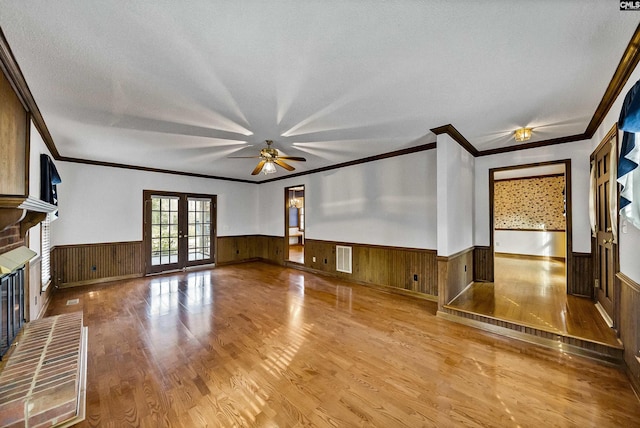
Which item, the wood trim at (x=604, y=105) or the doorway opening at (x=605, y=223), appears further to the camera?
the doorway opening at (x=605, y=223)

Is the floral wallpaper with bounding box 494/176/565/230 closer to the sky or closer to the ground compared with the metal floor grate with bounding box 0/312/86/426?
closer to the sky

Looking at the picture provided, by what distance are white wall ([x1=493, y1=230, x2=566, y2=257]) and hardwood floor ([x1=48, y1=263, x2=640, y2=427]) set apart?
556cm

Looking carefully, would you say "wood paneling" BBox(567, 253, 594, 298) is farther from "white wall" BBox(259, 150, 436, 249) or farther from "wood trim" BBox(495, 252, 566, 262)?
"wood trim" BBox(495, 252, 566, 262)

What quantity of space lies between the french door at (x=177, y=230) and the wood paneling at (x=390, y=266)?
3300 mm

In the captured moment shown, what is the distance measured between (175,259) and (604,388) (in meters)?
7.29

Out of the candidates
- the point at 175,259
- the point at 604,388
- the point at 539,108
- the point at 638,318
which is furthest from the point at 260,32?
the point at 175,259

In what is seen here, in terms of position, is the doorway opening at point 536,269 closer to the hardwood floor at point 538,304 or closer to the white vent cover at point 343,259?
the hardwood floor at point 538,304

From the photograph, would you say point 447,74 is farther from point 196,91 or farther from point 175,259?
point 175,259

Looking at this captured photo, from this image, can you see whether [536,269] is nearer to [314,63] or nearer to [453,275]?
[453,275]

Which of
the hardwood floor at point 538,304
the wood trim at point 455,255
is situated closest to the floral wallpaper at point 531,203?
the hardwood floor at point 538,304

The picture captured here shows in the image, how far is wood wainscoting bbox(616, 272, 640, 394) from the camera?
2.03 metres

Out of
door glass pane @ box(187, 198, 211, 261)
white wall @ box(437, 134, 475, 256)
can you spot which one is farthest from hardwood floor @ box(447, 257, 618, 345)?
door glass pane @ box(187, 198, 211, 261)

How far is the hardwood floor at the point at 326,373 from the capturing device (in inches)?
70.8

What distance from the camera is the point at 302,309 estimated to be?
3820 mm
